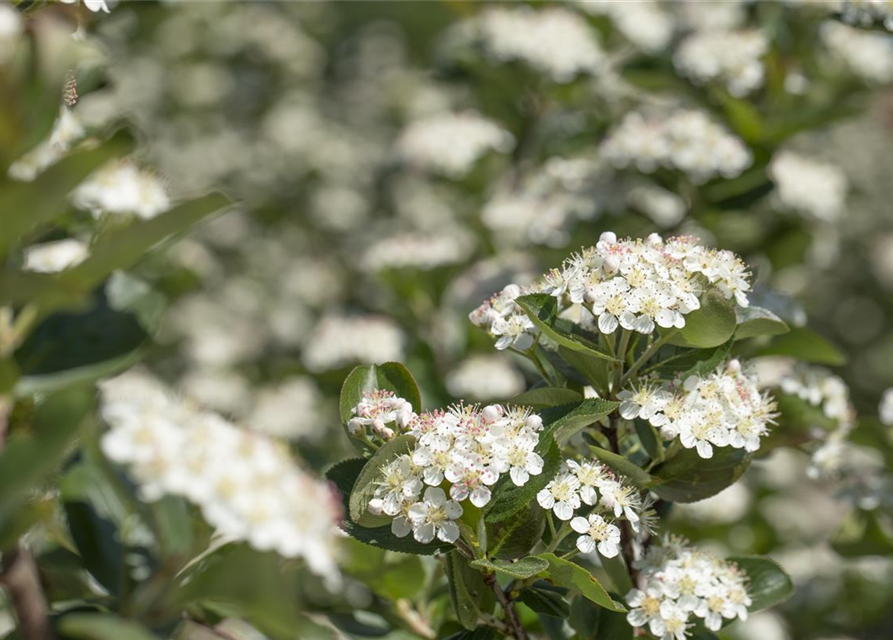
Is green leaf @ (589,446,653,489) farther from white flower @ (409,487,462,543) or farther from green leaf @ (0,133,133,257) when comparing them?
green leaf @ (0,133,133,257)

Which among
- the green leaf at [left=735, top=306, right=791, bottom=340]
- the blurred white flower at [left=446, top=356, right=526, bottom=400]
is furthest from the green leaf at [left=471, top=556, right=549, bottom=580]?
the blurred white flower at [left=446, top=356, right=526, bottom=400]

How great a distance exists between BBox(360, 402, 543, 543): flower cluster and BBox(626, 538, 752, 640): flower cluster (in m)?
0.21

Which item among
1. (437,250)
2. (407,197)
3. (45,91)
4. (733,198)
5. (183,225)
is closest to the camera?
(45,91)

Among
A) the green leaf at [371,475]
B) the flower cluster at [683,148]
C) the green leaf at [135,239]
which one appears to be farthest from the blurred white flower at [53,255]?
the flower cluster at [683,148]

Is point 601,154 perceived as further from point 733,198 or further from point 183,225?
point 183,225

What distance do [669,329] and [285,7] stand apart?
10.6 feet

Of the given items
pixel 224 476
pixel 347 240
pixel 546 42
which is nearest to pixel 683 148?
pixel 546 42

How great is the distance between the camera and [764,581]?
1.09 m

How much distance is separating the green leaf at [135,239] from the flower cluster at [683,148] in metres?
1.09

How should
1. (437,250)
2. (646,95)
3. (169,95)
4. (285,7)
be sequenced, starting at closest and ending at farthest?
(437,250) < (646,95) < (169,95) < (285,7)

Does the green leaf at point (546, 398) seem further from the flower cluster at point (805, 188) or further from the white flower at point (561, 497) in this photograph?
→ the flower cluster at point (805, 188)

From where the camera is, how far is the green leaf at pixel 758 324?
1.00 m

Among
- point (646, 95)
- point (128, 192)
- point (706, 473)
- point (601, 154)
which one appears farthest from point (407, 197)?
point (706, 473)

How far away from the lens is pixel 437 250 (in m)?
2.10
